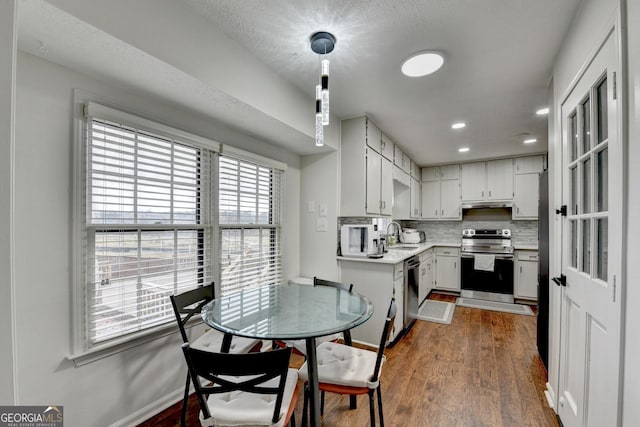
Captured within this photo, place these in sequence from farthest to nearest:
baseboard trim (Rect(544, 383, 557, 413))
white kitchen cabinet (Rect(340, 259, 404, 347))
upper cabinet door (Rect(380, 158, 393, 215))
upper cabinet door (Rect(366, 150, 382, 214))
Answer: upper cabinet door (Rect(380, 158, 393, 215)) → upper cabinet door (Rect(366, 150, 382, 214)) → white kitchen cabinet (Rect(340, 259, 404, 347)) → baseboard trim (Rect(544, 383, 557, 413))

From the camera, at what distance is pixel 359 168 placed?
2.98 m

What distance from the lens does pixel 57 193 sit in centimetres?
144

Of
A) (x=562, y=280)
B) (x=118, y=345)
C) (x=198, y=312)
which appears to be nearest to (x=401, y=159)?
(x=562, y=280)

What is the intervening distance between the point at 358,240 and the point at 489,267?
2848 millimetres

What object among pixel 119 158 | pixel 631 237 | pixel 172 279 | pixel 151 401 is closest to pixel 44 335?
pixel 172 279

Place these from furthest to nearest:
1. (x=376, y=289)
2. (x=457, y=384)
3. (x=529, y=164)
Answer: (x=529, y=164), (x=376, y=289), (x=457, y=384)

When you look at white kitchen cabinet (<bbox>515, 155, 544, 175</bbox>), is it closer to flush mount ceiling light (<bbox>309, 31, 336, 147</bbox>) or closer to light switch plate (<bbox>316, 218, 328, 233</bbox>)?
light switch plate (<bbox>316, 218, 328, 233</bbox>)

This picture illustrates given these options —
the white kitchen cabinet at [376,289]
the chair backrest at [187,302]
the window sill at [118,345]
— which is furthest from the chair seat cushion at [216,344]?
the white kitchen cabinet at [376,289]

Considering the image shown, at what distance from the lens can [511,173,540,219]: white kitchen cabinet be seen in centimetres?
454

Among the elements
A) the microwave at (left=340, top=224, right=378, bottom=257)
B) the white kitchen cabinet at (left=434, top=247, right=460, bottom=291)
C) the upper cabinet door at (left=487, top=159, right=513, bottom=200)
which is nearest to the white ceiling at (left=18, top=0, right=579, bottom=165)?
the microwave at (left=340, top=224, right=378, bottom=257)

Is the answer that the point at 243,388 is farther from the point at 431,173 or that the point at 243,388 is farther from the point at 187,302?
the point at 431,173

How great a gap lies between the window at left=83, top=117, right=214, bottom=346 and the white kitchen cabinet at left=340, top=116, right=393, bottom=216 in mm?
1474

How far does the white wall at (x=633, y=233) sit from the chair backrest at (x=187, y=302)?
1.98m

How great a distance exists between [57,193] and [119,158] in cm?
37
